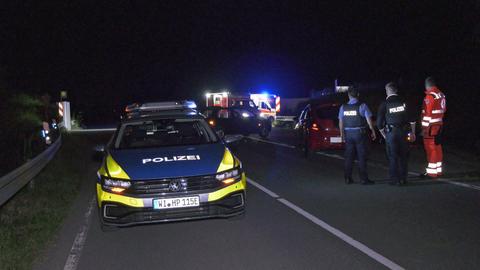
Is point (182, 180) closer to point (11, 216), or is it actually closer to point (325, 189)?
point (11, 216)

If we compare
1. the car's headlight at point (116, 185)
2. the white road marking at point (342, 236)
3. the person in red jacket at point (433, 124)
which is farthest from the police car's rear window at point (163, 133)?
the person in red jacket at point (433, 124)

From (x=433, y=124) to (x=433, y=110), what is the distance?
275 mm

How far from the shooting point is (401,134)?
34.7 feet

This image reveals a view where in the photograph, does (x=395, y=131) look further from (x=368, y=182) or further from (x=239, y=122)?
(x=239, y=122)

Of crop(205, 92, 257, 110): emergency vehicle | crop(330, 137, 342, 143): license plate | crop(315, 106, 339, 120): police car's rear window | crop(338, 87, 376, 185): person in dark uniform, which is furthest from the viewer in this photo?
A: crop(205, 92, 257, 110): emergency vehicle

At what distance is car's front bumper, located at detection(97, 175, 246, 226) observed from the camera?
22.2 feet

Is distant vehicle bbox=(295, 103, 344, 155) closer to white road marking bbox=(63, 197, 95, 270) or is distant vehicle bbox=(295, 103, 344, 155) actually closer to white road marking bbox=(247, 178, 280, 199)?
Result: white road marking bbox=(247, 178, 280, 199)

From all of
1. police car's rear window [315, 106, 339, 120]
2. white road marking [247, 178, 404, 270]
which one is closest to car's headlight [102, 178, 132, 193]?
white road marking [247, 178, 404, 270]

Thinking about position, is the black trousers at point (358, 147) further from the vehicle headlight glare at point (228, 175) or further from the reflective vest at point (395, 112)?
the vehicle headlight glare at point (228, 175)

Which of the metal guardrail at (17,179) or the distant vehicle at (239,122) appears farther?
the distant vehicle at (239,122)

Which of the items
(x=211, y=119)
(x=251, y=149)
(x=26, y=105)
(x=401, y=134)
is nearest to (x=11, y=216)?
(x=401, y=134)

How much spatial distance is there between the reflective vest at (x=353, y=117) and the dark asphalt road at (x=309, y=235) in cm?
118

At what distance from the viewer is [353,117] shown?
10.8 metres

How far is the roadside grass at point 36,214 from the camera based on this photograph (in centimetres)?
650
